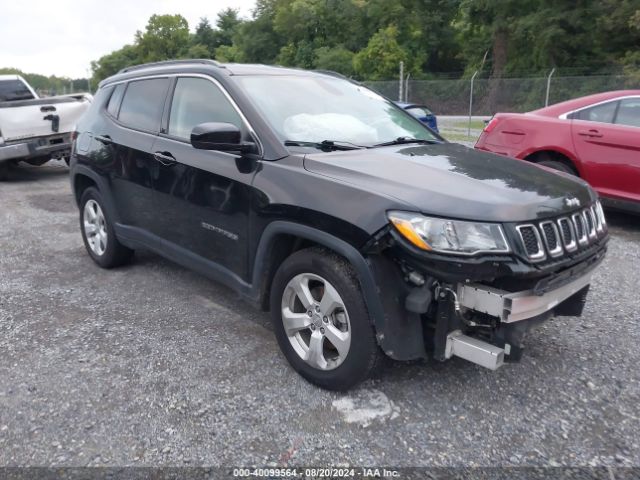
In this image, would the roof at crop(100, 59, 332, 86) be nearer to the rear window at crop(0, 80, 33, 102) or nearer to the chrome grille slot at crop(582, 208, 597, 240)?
the chrome grille slot at crop(582, 208, 597, 240)

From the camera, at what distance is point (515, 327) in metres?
2.65

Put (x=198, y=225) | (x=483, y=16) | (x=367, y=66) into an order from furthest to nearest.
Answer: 1. (x=367, y=66)
2. (x=483, y=16)
3. (x=198, y=225)

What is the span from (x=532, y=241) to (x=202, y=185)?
6.72ft

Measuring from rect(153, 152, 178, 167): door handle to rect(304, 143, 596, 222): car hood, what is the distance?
121 centimetres

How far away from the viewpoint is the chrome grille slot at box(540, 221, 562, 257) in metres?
2.64

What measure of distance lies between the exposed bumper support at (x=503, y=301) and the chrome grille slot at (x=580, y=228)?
362 mm

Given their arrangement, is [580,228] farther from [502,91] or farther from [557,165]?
[502,91]

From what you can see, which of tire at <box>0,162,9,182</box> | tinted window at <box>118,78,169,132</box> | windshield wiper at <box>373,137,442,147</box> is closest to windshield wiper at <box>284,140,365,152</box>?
windshield wiper at <box>373,137,442,147</box>

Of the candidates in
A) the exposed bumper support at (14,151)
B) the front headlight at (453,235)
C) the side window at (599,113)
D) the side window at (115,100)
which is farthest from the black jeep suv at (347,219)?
the exposed bumper support at (14,151)

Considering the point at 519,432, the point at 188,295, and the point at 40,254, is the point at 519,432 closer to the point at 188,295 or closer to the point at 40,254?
the point at 188,295

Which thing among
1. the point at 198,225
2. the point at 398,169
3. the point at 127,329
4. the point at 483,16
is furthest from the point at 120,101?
the point at 483,16

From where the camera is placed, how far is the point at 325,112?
3664 mm

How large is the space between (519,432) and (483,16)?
39.3m

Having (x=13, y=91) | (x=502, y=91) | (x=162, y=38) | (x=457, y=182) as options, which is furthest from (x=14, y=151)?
(x=162, y=38)
